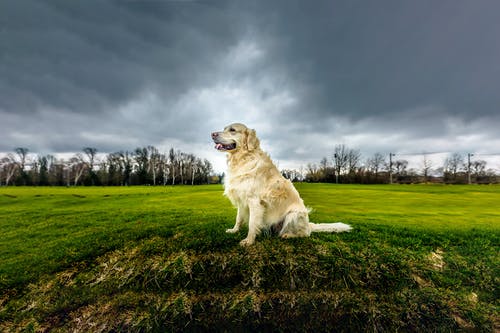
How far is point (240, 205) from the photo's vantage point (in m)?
5.36

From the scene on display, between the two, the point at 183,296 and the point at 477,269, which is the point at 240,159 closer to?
the point at 183,296

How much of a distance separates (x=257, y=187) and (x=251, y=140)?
118cm

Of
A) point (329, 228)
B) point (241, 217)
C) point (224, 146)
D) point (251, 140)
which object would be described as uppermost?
point (251, 140)

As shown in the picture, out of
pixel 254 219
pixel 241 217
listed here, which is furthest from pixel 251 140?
pixel 241 217

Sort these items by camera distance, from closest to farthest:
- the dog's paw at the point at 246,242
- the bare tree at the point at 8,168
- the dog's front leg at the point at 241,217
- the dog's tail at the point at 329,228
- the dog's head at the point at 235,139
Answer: the dog's paw at the point at 246,242 < the dog's head at the point at 235,139 < the dog's front leg at the point at 241,217 < the dog's tail at the point at 329,228 < the bare tree at the point at 8,168

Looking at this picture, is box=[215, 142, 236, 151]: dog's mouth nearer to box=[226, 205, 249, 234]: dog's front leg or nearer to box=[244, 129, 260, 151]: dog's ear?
box=[244, 129, 260, 151]: dog's ear

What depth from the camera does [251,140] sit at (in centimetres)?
541

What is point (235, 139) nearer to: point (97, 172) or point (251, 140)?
point (251, 140)

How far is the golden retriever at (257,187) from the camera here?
504 centimetres

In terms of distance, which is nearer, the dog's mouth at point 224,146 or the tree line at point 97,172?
the dog's mouth at point 224,146

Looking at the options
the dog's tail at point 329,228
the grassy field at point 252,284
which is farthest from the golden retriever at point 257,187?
the dog's tail at point 329,228

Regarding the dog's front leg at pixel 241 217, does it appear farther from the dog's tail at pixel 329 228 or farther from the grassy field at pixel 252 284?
the dog's tail at pixel 329 228

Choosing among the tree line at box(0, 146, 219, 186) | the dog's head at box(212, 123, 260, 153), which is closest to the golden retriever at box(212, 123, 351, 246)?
the dog's head at box(212, 123, 260, 153)

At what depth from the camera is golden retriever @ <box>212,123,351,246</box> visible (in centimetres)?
504
